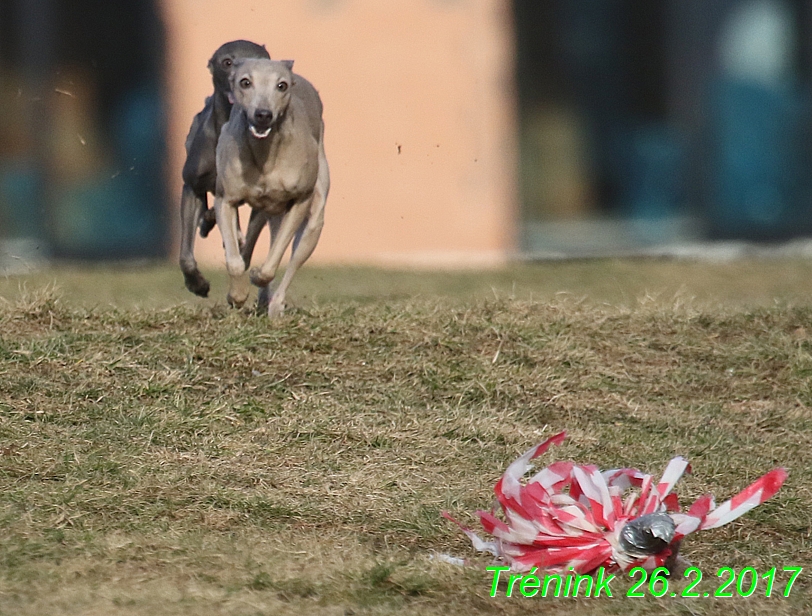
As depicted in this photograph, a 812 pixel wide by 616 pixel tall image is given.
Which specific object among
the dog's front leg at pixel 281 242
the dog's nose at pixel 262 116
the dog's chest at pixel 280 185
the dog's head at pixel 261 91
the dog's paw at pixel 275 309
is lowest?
the dog's paw at pixel 275 309

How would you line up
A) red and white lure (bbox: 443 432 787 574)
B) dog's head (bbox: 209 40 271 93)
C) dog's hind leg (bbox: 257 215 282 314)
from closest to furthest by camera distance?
red and white lure (bbox: 443 432 787 574) → dog's head (bbox: 209 40 271 93) → dog's hind leg (bbox: 257 215 282 314)

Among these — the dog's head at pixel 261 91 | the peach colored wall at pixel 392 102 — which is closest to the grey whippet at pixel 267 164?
the dog's head at pixel 261 91

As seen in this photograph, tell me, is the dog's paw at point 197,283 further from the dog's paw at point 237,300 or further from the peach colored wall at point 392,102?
the peach colored wall at point 392,102

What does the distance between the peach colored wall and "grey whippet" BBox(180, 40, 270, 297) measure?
5094 mm

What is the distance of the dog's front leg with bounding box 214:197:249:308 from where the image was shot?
248 inches

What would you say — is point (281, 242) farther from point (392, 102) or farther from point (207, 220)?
point (392, 102)

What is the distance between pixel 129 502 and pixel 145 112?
8.61 meters

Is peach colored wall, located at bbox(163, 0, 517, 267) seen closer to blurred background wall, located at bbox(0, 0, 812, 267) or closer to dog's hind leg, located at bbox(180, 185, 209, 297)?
blurred background wall, located at bbox(0, 0, 812, 267)

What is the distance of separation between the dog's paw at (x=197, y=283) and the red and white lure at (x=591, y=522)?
304 cm

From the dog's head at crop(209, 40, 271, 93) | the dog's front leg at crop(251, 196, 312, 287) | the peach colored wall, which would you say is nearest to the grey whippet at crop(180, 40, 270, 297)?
the dog's head at crop(209, 40, 271, 93)

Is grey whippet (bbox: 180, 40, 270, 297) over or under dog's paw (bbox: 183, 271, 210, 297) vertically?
over

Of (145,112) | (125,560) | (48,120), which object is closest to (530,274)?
(145,112)

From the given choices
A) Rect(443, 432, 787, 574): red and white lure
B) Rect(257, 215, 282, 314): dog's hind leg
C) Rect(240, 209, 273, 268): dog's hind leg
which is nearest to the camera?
Rect(443, 432, 787, 574): red and white lure

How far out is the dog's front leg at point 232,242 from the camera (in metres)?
6.31
